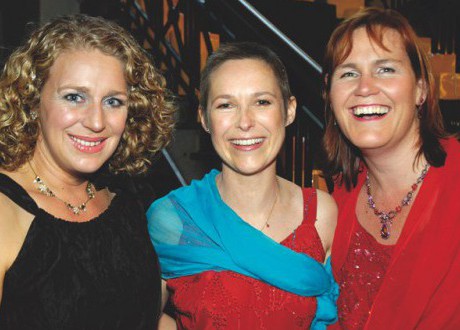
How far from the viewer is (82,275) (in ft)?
5.37

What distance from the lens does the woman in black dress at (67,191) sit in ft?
5.01

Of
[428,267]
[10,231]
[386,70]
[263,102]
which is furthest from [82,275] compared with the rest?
[386,70]

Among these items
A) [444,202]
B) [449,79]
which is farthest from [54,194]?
[449,79]

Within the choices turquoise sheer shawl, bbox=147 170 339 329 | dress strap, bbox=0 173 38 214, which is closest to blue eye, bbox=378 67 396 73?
turquoise sheer shawl, bbox=147 170 339 329

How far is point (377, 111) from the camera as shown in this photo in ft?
6.26

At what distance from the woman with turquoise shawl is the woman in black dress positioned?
0.15 metres

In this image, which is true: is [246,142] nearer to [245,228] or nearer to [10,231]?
[245,228]

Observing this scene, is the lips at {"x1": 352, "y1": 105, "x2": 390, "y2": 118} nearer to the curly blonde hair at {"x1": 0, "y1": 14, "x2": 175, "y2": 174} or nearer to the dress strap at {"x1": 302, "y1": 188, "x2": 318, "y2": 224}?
the dress strap at {"x1": 302, "y1": 188, "x2": 318, "y2": 224}

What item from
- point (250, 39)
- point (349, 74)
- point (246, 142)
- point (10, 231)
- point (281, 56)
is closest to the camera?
point (10, 231)

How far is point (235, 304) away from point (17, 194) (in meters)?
0.84

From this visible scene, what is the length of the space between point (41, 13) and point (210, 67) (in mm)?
4867

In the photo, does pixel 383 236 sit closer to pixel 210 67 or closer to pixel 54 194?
pixel 210 67

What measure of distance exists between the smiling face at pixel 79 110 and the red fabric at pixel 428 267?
1.17 m

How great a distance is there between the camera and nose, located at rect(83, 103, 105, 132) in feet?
5.49
